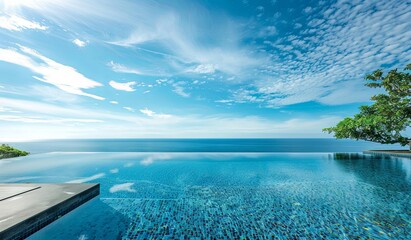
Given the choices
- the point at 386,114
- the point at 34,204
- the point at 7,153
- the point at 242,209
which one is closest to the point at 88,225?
the point at 34,204

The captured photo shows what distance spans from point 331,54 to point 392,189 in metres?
10.6

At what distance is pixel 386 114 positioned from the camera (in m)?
15.7

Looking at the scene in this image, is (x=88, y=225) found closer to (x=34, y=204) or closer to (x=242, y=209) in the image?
(x=34, y=204)

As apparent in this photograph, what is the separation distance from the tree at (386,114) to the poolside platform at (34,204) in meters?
21.7

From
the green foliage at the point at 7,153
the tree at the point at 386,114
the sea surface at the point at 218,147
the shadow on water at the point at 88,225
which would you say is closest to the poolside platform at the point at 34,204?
the shadow on water at the point at 88,225

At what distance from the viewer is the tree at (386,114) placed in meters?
14.7

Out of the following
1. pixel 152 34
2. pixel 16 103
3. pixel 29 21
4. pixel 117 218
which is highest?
pixel 152 34

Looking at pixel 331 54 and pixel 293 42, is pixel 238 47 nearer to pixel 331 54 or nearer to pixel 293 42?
pixel 293 42

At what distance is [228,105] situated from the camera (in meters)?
37.8

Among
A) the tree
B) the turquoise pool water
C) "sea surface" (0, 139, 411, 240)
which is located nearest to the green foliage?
"sea surface" (0, 139, 411, 240)

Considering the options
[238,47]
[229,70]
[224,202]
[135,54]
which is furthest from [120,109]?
[224,202]

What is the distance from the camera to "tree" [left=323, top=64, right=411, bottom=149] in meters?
14.7

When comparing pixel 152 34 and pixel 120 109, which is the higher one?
pixel 152 34

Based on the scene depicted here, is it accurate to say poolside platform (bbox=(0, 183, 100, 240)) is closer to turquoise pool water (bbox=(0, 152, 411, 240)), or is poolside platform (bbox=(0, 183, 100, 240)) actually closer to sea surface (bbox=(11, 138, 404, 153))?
turquoise pool water (bbox=(0, 152, 411, 240))
